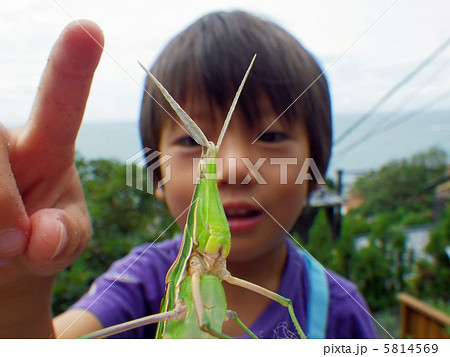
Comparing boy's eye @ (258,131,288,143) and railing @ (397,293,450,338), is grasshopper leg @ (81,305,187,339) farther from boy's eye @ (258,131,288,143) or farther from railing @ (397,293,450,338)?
railing @ (397,293,450,338)

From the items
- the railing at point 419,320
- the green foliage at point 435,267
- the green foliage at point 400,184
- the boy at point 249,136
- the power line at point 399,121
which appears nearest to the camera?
the boy at point 249,136

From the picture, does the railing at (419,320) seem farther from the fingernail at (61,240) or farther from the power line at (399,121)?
the fingernail at (61,240)

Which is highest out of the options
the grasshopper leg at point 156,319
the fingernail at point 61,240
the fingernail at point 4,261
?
the fingernail at point 61,240

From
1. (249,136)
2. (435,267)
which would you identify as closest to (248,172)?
(249,136)

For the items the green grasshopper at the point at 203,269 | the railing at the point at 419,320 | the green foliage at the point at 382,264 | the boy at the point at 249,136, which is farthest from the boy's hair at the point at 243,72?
the railing at the point at 419,320

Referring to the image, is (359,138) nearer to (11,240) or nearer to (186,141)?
(186,141)

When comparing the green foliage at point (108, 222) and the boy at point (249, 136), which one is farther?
the green foliage at point (108, 222)
